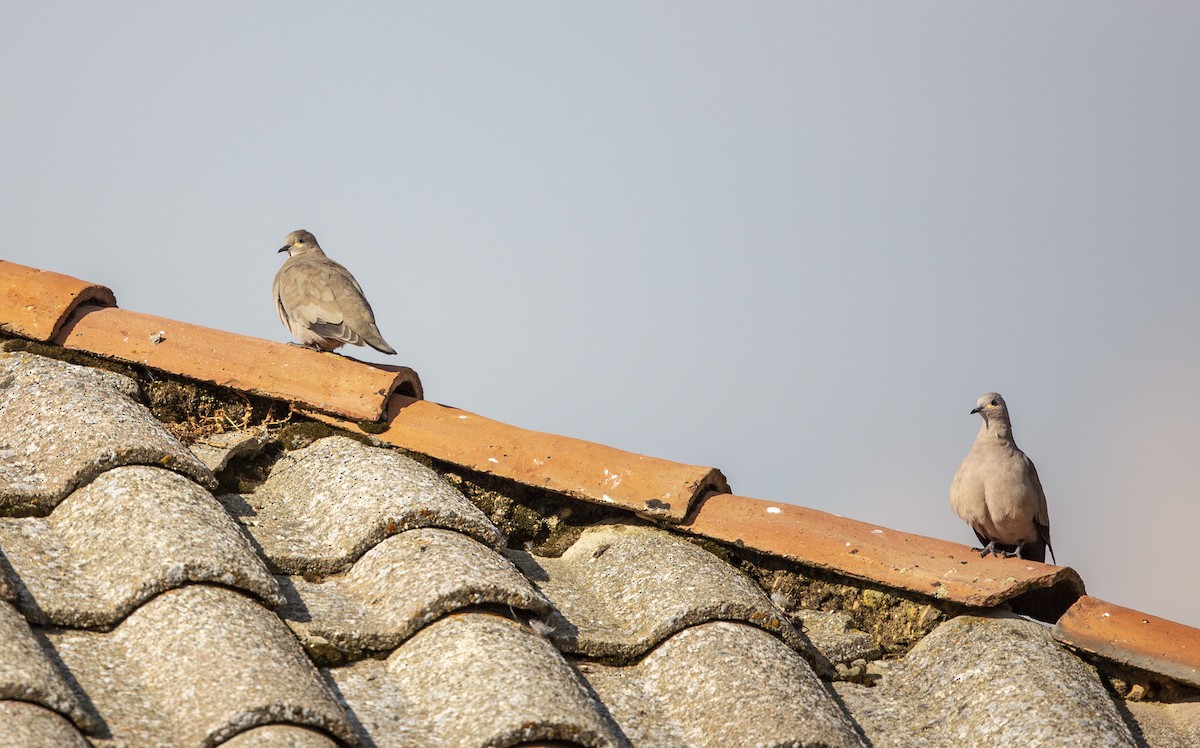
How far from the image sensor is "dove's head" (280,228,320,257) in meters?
8.51

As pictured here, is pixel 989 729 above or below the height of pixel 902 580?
below

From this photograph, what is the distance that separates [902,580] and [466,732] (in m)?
1.93

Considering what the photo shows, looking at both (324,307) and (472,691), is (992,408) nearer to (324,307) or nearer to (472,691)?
(324,307)

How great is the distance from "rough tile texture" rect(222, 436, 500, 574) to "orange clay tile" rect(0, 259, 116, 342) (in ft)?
3.81

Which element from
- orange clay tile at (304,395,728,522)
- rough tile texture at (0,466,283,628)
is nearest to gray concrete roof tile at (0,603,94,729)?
rough tile texture at (0,466,283,628)

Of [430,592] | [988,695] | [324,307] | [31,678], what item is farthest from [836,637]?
[324,307]

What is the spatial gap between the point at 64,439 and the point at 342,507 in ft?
2.64

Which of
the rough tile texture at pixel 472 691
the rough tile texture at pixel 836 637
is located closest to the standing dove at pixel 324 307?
the rough tile texture at pixel 836 637

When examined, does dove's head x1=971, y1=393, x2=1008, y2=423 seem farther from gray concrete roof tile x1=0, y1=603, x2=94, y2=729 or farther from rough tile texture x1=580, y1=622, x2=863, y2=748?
gray concrete roof tile x1=0, y1=603, x2=94, y2=729

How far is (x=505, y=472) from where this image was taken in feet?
14.2

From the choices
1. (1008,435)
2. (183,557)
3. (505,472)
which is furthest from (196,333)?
(1008,435)

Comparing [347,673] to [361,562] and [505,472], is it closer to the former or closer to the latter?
[361,562]

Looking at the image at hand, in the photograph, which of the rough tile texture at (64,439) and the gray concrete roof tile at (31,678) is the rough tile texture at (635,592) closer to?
the rough tile texture at (64,439)

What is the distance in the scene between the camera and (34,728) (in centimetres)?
224
